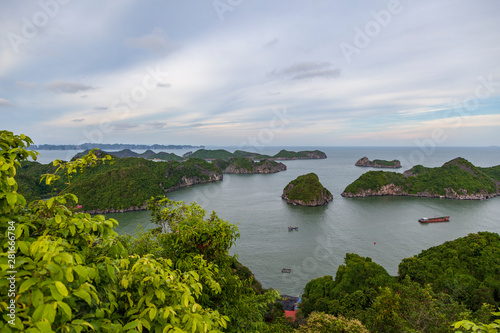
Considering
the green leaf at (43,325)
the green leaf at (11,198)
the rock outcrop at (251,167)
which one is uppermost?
the green leaf at (11,198)

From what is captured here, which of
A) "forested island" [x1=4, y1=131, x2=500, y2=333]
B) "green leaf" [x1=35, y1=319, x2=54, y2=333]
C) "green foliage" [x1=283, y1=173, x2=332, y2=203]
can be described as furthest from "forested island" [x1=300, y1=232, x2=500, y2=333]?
"green foliage" [x1=283, y1=173, x2=332, y2=203]

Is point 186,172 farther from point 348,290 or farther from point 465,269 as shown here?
point 465,269

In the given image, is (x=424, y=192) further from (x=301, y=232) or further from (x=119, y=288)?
(x=119, y=288)

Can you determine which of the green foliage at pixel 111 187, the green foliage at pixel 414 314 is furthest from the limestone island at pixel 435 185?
the green foliage at pixel 111 187

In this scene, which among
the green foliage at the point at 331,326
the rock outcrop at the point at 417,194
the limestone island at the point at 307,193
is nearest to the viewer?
the green foliage at the point at 331,326

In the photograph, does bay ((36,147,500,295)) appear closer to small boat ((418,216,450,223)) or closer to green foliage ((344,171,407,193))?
small boat ((418,216,450,223))

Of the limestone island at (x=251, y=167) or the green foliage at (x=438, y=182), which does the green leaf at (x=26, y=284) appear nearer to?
the green foliage at (x=438, y=182)

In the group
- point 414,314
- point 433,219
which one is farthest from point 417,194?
point 414,314
